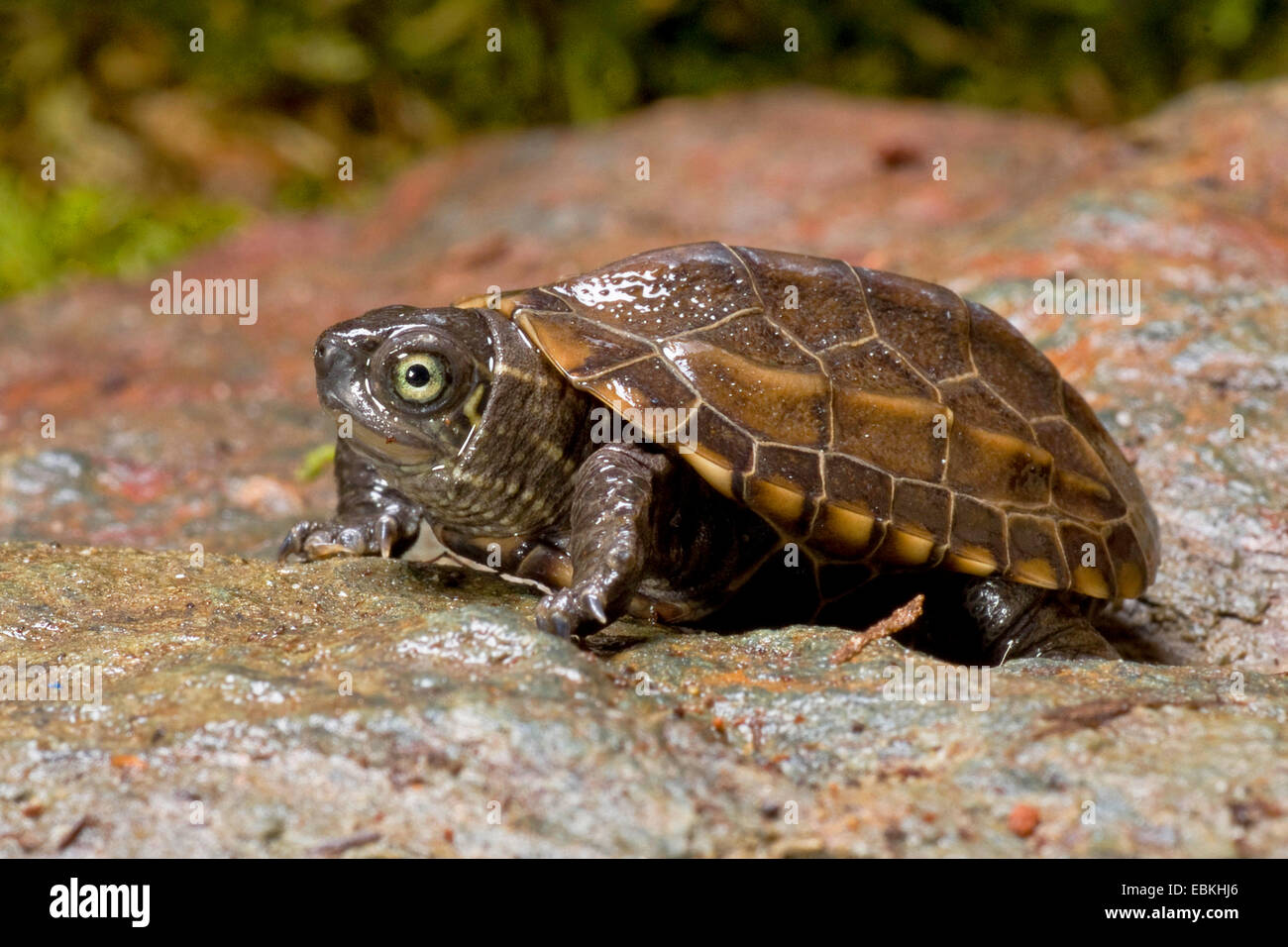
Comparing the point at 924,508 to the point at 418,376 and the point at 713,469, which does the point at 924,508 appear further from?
the point at 418,376

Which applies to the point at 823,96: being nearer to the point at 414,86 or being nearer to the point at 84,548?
the point at 414,86

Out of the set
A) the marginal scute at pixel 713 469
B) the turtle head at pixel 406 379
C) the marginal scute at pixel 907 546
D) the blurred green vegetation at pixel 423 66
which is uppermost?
the blurred green vegetation at pixel 423 66

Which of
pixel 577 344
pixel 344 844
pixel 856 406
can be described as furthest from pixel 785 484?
pixel 344 844

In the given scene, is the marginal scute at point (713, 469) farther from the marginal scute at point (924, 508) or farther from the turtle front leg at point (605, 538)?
the marginal scute at point (924, 508)

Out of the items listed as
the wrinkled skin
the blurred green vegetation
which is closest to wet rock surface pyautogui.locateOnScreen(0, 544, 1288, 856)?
the wrinkled skin

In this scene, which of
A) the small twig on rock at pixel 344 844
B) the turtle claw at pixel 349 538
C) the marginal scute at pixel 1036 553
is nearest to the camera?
the small twig on rock at pixel 344 844

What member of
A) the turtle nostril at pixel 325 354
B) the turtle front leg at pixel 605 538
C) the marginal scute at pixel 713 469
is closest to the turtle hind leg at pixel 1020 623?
the marginal scute at pixel 713 469
